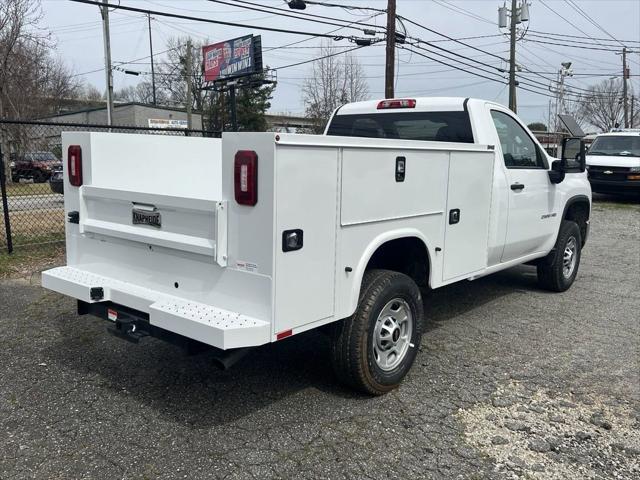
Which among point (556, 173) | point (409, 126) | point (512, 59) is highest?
point (512, 59)

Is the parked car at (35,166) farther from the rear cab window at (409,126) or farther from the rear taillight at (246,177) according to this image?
the rear taillight at (246,177)

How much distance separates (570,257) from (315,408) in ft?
15.1

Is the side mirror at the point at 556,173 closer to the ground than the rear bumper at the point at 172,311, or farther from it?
farther from it

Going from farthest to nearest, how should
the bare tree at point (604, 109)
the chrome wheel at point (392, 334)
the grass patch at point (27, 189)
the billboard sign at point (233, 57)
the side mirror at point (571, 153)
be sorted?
the bare tree at point (604, 109) < the billboard sign at point (233, 57) < the grass patch at point (27, 189) < the side mirror at point (571, 153) < the chrome wheel at point (392, 334)

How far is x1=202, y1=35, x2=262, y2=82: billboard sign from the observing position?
32094 mm

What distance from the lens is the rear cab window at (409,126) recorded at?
17.2 feet

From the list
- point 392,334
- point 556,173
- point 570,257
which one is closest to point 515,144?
point 556,173

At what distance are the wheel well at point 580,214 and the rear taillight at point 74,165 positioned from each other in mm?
5374

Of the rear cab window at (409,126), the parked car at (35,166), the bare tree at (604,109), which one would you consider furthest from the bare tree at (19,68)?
the bare tree at (604,109)

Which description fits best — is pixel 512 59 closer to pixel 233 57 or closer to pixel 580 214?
pixel 233 57

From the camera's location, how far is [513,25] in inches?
1167

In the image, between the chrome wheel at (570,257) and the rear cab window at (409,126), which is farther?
the chrome wheel at (570,257)

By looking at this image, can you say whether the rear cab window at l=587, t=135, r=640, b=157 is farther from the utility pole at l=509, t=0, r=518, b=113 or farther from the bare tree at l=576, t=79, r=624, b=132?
the bare tree at l=576, t=79, r=624, b=132

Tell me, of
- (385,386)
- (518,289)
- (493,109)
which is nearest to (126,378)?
(385,386)
